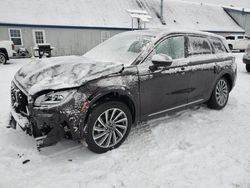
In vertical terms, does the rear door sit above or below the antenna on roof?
below

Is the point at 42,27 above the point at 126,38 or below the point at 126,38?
above

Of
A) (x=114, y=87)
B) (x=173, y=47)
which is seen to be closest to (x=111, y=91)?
(x=114, y=87)

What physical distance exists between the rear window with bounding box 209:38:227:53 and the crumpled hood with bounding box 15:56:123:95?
263 cm

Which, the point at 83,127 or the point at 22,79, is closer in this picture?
the point at 83,127

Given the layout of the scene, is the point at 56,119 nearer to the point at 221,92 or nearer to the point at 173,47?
the point at 173,47

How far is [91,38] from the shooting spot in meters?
20.3

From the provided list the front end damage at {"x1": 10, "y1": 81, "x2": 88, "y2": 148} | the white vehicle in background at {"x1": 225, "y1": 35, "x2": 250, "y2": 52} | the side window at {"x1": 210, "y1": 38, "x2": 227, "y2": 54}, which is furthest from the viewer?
the white vehicle in background at {"x1": 225, "y1": 35, "x2": 250, "y2": 52}

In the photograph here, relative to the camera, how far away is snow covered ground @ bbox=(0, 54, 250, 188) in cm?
273

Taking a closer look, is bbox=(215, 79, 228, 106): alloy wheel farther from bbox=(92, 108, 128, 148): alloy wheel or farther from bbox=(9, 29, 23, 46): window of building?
bbox=(9, 29, 23, 46): window of building

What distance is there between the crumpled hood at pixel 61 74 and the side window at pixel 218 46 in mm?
2633

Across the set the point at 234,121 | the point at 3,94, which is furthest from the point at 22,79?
the point at 234,121

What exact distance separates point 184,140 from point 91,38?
59.0 ft

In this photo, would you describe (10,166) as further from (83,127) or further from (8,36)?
(8,36)

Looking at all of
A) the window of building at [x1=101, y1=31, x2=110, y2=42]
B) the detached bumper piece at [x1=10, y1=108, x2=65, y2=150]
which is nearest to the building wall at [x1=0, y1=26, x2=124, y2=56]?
the window of building at [x1=101, y1=31, x2=110, y2=42]
